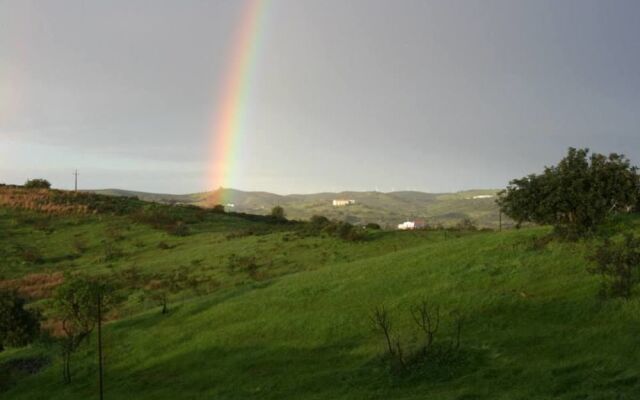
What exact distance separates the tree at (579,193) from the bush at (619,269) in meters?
7.68

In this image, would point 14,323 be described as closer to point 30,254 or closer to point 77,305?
point 77,305

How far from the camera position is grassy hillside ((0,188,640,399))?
1916cm

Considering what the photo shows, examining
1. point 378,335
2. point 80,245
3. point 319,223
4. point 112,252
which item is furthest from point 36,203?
point 378,335

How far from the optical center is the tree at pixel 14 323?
3503cm

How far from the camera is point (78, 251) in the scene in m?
75.5

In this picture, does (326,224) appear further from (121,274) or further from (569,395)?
(569,395)

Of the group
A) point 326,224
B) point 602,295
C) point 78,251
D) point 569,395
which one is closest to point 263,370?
point 569,395

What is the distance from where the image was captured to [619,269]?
2419 cm

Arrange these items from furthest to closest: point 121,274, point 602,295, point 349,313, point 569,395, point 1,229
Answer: point 1,229 < point 121,274 < point 349,313 < point 602,295 < point 569,395

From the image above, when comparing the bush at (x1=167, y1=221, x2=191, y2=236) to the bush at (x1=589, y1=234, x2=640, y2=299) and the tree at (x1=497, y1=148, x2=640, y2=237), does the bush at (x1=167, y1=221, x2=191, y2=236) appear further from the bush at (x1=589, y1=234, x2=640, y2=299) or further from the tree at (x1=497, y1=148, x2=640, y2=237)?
the bush at (x1=589, y1=234, x2=640, y2=299)

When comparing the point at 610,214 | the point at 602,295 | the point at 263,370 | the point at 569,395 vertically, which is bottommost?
the point at 263,370

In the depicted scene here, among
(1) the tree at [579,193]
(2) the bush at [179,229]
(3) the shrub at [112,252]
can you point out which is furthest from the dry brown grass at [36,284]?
(1) the tree at [579,193]

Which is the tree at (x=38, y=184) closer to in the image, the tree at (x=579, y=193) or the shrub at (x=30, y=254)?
the shrub at (x=30, y=254)

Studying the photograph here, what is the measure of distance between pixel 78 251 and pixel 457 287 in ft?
198
